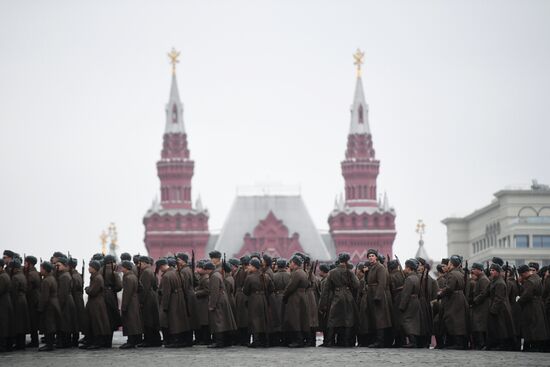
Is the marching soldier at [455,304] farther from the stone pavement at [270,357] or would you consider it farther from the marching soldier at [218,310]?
the marching soldier at [218,310]

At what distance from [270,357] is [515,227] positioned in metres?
82.8

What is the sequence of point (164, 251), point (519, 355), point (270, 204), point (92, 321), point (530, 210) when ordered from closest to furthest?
point (519, 355)
point (92, 321)
point (530, 210)
point (164, 251)
point (270, 204)

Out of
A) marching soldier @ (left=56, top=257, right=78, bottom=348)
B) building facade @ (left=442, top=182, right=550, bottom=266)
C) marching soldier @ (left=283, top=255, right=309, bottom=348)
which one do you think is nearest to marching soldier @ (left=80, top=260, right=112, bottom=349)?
marching soldier @ (left=56, top=257, right=78, bottom=348)

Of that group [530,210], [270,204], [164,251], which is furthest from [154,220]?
[530,210]

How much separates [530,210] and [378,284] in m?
83.7

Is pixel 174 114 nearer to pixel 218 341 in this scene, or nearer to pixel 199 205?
pixel 199 205

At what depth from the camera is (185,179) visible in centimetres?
12081

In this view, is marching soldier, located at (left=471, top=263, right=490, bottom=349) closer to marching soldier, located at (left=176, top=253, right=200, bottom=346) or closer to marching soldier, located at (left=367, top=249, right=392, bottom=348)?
marching soldier, located at (left=367, top=249, right=392, bottom=348)

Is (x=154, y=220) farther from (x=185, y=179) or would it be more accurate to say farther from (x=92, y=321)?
(x=92, y=321)

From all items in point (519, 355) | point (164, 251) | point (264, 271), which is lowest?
point (519, 355)

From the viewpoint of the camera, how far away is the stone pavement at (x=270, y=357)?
23.1 meters

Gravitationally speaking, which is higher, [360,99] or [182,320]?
[360,99]

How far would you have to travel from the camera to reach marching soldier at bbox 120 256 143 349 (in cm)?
2716

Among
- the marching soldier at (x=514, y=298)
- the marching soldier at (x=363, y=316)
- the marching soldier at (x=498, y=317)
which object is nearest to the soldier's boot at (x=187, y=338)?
the marching soldier at (x=363, y=316)
